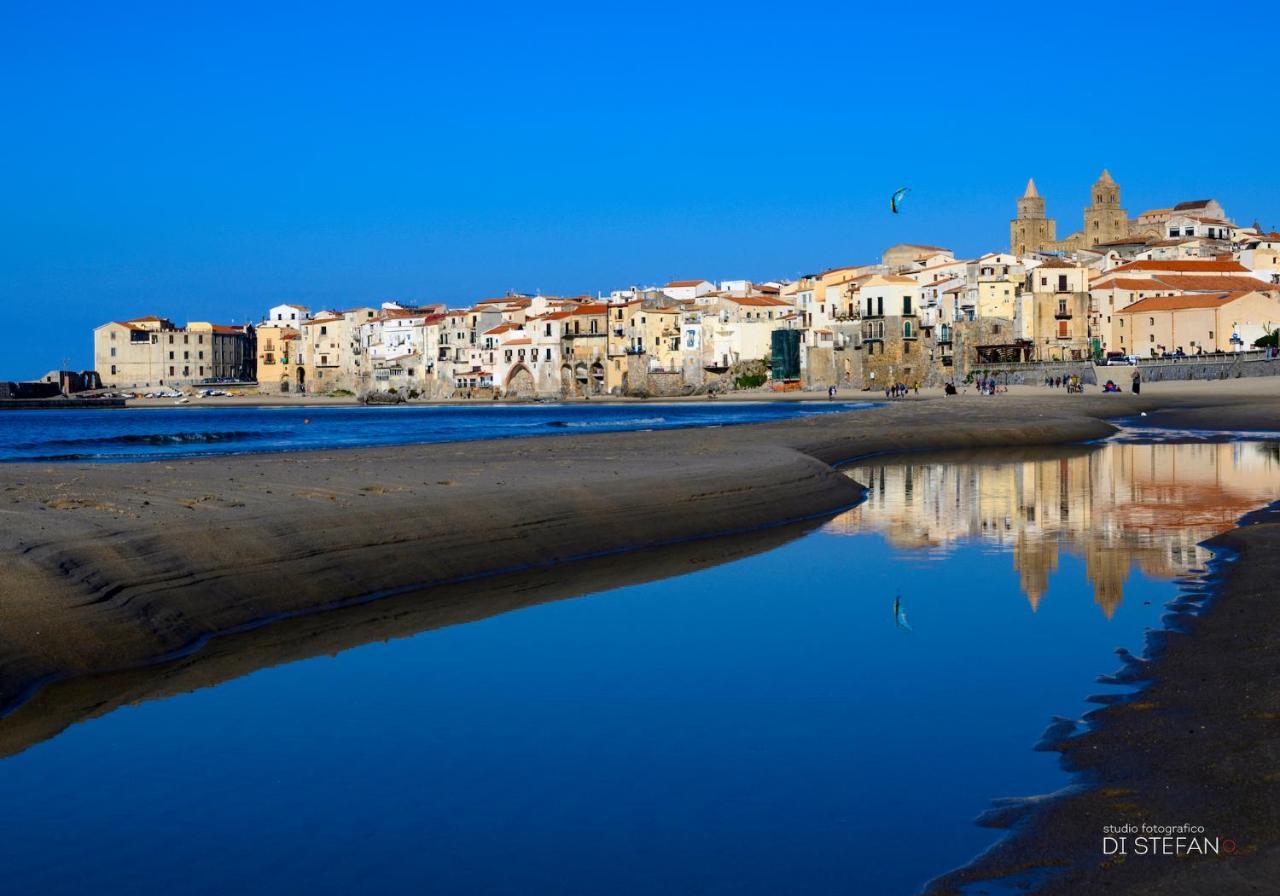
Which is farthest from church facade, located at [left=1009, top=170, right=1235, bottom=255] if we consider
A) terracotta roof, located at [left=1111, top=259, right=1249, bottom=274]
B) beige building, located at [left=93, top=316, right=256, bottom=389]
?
beige building, located at [left=93, top=316, right=256, bottom=389]

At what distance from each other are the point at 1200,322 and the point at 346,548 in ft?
306

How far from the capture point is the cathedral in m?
171

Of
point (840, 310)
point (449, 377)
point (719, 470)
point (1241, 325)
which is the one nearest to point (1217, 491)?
point (719, 470)

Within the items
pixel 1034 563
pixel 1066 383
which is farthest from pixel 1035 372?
pixel 1034 563

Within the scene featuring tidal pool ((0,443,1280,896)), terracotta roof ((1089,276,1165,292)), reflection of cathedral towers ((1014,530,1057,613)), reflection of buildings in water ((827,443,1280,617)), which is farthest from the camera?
terracotta roof ((1089,276,1165,292))

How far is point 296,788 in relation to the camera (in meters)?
7.77

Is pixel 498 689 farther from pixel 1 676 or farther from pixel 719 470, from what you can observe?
pixel 719 470

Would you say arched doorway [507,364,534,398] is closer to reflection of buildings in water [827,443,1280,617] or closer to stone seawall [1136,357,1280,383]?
stone seawall [1136,357,1280,383]

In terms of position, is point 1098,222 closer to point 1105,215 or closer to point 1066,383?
point 1105,215

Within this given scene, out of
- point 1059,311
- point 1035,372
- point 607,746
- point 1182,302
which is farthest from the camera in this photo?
point 1059,311

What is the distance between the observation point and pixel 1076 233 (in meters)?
176

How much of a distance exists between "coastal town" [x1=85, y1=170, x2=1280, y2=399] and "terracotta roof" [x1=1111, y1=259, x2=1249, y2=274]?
0.73ft

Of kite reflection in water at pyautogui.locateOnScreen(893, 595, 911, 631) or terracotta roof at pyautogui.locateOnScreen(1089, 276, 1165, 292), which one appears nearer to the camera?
kite reflection in water at pyautogui.locateOnScreen(893, 595, 911, 631)

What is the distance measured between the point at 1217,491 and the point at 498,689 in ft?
58.2
